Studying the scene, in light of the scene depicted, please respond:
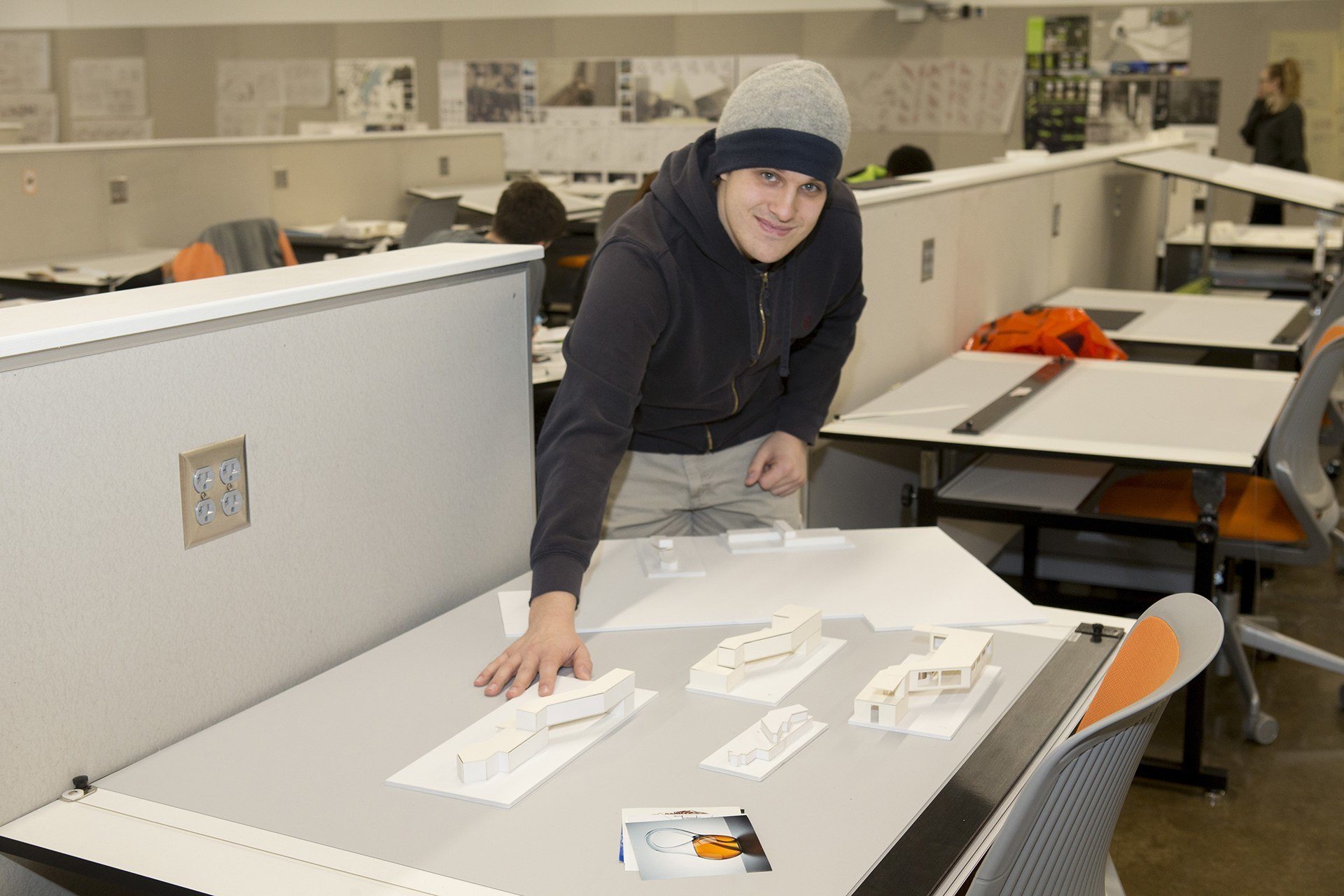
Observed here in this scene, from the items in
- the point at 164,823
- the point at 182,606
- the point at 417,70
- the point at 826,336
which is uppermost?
the point at 417,70

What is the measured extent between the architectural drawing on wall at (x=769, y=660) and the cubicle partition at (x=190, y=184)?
433cm

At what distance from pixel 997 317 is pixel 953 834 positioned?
2.85 meters

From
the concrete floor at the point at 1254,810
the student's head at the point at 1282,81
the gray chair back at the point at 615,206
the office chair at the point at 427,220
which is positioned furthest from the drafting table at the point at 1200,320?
the student's head at the point at 1282,81

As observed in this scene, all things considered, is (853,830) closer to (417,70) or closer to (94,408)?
(94,408)

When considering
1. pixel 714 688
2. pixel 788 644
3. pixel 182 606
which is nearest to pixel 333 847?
pixel 182 606

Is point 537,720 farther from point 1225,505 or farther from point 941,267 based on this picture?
point 941,267

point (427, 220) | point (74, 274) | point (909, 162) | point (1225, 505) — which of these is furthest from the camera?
point (909, 162)

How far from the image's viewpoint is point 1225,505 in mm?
2709

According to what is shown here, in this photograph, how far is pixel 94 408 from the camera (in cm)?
106

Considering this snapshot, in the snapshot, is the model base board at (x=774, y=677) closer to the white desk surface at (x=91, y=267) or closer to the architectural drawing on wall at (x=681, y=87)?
the white desk surface at (x=91, y=267)

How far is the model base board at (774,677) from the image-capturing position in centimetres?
125

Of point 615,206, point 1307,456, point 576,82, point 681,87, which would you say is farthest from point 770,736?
point 576,82

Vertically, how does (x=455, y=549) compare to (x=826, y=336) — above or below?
below

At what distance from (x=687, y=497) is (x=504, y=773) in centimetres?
89
